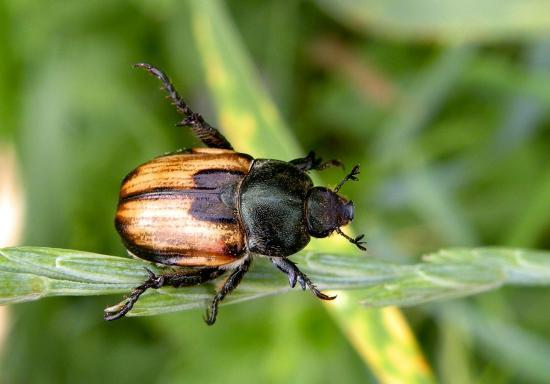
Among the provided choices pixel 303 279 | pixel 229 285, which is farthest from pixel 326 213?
pixel 229 285

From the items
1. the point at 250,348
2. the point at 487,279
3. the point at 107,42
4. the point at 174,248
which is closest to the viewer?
the point at 487,279

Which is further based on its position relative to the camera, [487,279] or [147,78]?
[147,78]

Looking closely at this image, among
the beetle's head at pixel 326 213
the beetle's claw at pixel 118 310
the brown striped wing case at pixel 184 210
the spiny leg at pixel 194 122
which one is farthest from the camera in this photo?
the spiny leg at pixel 194 122

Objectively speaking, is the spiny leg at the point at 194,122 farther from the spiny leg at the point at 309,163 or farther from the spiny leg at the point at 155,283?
the spiny leg at the point at 155,283

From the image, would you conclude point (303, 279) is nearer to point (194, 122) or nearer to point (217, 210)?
point (217, 210)

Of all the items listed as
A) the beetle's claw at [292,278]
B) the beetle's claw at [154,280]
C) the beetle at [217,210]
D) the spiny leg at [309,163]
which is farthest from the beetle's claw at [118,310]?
the spiny leg at [309,163]

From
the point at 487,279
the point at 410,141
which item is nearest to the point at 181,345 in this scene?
the point at 410,141

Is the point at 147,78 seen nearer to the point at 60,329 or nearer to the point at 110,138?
the point at 110,138
